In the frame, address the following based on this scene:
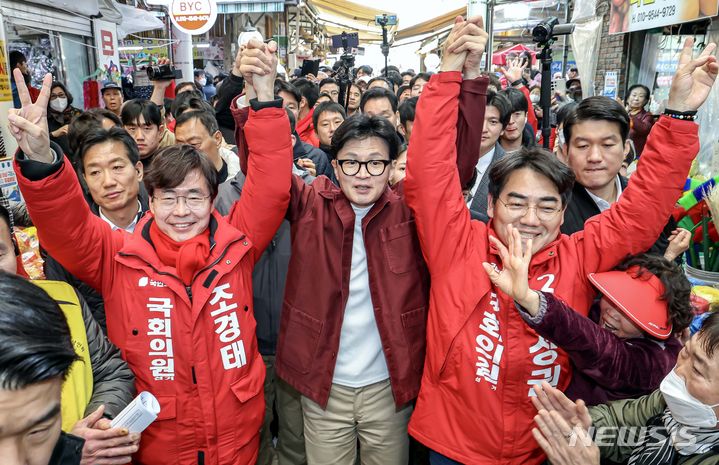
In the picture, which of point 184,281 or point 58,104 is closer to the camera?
point 184,281

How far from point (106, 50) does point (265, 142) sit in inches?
278

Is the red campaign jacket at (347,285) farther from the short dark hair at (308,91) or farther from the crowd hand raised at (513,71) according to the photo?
the short dark hair at (308,91)

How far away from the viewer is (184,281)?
5.68ft

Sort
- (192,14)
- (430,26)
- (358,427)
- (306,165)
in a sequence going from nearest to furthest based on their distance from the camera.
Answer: (358,427) → (306,165) → (192,14) → (430,26)

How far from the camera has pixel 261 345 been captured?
2.43 m

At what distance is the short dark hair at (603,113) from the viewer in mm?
2131

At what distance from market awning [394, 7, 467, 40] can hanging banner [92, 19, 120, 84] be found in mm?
11747

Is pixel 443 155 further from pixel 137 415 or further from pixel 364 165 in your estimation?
pixel 137 415

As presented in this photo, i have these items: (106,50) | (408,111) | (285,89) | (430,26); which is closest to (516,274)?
(408,111)

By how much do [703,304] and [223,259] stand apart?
2.03 m

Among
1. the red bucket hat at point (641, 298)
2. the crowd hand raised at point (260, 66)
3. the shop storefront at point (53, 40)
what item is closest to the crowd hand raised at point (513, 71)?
the crowd hand raised at point (260, 66)

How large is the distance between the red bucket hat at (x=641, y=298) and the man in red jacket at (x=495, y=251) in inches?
4.2

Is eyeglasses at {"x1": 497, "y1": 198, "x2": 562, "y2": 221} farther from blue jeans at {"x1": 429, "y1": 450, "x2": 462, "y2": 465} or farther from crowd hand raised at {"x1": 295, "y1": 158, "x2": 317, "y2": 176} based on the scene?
crowd hand raised at {"x1": 295, "y1": 158, "x2": 317, "y2": 176}

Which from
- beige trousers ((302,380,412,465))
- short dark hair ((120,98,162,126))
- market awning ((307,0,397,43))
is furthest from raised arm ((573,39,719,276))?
market awning ((307,0,397,43))
